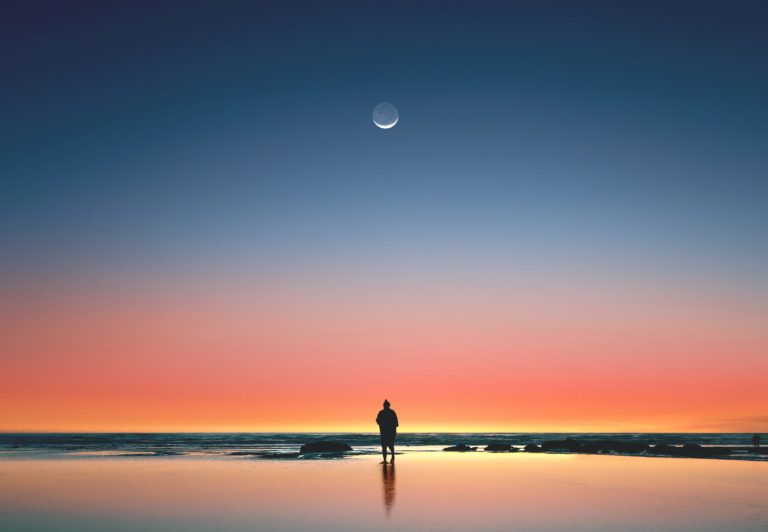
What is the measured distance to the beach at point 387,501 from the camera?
977 cm

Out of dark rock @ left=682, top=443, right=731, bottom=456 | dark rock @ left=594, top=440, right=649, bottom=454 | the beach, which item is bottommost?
the beach

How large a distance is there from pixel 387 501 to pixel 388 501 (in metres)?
0.02

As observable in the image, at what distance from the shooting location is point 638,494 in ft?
45.0

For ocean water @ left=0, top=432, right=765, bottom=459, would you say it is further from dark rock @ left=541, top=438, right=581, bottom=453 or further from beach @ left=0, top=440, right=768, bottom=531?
beach @ left=0, top=440, right=768, bottom=531

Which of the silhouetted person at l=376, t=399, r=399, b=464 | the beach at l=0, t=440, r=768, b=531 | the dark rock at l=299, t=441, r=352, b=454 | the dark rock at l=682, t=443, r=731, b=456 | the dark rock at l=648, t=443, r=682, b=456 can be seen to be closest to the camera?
the beach at l=0, t=440, r=768, b=531

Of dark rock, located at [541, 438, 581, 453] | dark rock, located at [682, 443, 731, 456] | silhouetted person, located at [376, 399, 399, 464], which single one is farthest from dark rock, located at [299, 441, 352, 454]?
dark rock, located at [682, 443, 731, 456]

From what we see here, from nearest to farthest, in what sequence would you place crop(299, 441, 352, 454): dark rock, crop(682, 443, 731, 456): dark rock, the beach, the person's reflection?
the beach, the person's reflection, crop(682, 443, 731, 456): dark rock, crop(299, 441, 352, 454): dark rock

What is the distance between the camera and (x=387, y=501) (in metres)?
12.1

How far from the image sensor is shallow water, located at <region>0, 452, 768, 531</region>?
32.1 ft

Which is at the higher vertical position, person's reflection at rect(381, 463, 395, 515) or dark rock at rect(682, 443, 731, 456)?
dark rock at rect(682, 443, 731, 456)

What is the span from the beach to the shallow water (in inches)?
0.9

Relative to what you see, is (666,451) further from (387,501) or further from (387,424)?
(387,501)

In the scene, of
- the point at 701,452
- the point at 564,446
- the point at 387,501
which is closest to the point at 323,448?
the point at 564,446

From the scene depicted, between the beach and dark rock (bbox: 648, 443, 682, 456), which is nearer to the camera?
the beach
